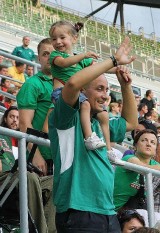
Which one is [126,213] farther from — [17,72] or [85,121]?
[17,72]

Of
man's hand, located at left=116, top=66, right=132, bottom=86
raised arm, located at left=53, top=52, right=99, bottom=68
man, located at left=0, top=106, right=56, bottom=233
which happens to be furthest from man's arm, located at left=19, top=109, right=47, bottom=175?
man's hand, located at left=116, top=66, right=132, bottom=86

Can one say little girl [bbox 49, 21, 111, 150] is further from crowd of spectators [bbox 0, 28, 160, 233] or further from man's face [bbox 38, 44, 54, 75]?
man's face [bbox 38, 44, 54, 75]

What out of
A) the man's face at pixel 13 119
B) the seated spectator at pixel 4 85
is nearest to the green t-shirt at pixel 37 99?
the man's face at pixel 13 119

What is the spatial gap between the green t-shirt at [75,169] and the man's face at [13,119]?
2.42 m

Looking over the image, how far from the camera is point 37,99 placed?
6699mm

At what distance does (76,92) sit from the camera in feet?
16.0

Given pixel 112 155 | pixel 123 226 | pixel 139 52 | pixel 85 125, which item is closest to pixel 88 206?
pixel 85 125

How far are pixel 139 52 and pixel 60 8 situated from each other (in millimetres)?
3974

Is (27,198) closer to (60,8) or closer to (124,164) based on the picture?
(124,164)

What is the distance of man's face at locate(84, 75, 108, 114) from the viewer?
5.21 m

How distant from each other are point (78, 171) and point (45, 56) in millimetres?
2115

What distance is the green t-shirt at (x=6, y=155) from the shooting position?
21.6 feet

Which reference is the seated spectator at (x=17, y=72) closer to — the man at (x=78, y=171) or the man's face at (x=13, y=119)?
the man's face at (x=13, y=119)

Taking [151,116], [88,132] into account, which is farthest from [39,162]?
[151,116]
